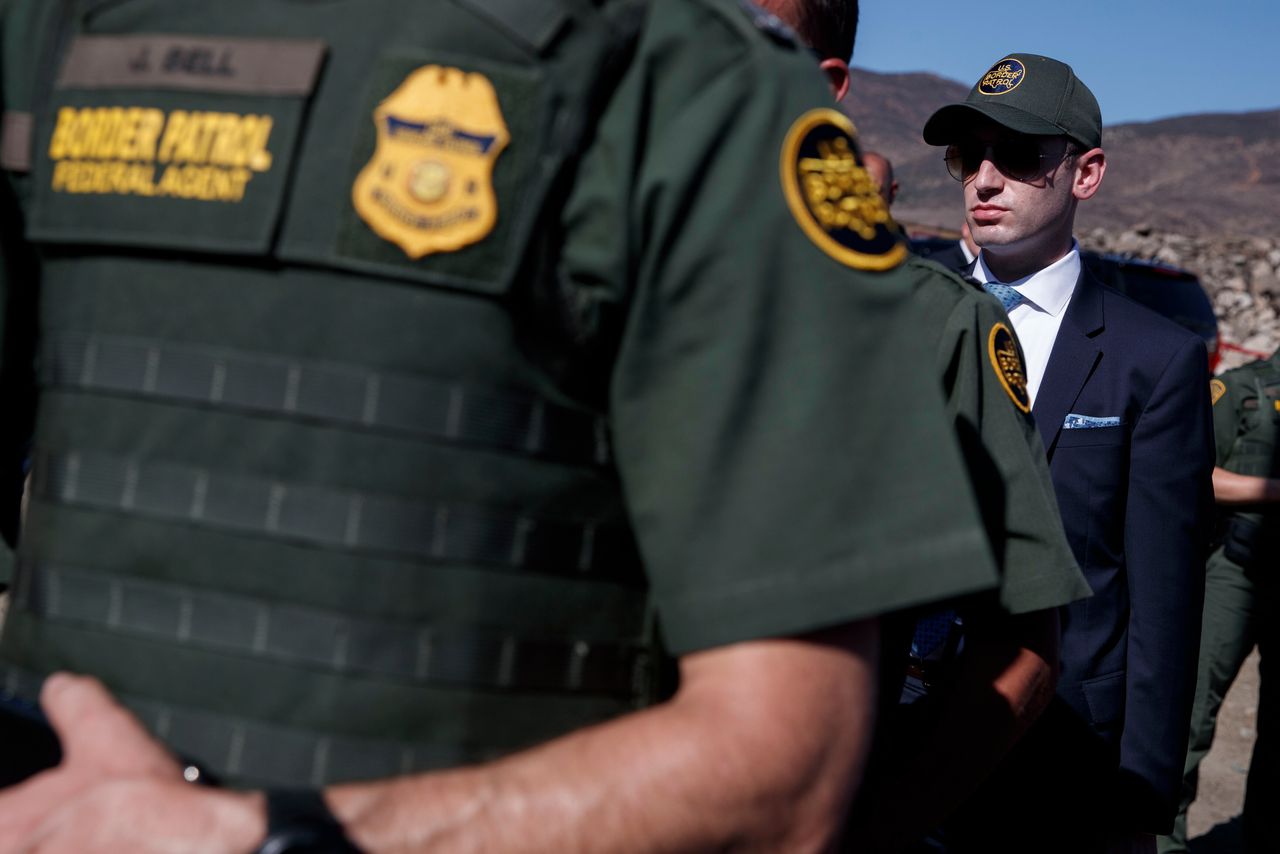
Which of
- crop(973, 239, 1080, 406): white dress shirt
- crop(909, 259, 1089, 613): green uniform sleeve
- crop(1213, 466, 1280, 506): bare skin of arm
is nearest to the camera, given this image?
crop(909, 259, 1089, 613): green uniform sleeve

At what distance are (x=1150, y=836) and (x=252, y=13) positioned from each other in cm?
264

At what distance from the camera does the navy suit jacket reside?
2684 mm

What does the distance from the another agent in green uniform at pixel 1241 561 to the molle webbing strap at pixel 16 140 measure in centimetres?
454

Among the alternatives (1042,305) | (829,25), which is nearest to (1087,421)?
(1042,305)

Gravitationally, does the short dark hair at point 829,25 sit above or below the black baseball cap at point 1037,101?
below

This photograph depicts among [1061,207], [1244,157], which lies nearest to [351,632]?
[1061,207]

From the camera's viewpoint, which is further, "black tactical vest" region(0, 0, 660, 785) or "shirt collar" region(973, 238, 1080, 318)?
"shirt collar" region(973, 238, 1080, 318)

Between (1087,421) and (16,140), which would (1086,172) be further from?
(16,140)

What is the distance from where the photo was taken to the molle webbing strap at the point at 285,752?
980 mm

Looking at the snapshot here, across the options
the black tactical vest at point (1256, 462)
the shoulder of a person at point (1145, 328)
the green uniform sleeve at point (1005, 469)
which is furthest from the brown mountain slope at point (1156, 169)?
the green uniform sleeve at point (1005, 469)

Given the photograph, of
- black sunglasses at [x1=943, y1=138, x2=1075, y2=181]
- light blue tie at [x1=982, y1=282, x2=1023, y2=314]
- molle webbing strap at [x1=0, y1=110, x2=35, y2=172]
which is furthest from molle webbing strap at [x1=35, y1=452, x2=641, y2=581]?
black sunglasses at [x1=943, y1=138, x2=1075, y2=181]

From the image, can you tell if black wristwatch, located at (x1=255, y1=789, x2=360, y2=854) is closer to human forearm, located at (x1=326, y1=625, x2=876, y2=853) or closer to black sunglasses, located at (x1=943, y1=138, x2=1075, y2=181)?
human forearm, located at (x1=326, y1=625, x2=876, y2=853)

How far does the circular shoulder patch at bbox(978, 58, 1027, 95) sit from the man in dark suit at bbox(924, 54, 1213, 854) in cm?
61

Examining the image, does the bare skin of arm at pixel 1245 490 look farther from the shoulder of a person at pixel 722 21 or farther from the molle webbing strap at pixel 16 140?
the molle webbing strap at pixel 16 140
